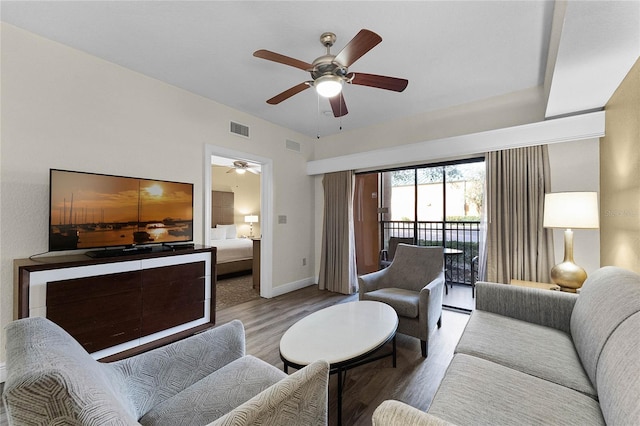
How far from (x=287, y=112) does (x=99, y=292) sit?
9.60 feet

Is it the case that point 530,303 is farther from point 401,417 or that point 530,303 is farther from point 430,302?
point 401,417

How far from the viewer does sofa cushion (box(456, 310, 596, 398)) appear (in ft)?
4.25

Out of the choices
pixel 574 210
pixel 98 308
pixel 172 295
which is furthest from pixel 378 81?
pixel 98 308

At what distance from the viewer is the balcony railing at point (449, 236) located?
402cm

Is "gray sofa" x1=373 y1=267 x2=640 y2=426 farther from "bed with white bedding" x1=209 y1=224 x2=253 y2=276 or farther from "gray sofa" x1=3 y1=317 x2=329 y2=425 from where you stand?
"bed with white bedding" x1=209 y1=224 x2=253 y2=276

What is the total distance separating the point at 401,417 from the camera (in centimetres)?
79

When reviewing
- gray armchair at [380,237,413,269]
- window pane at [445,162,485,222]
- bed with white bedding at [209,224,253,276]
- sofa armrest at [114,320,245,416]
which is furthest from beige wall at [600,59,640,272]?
bed with white bedding at [209,224,253,276]

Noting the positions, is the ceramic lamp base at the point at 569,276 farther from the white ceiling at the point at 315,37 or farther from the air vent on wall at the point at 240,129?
the air vent on wall at the point at 240,129

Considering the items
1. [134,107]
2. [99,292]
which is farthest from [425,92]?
[99,292]

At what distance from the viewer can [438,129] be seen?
3.59 m

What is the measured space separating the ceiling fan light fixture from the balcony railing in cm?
258

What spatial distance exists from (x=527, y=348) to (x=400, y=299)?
106 centimetres

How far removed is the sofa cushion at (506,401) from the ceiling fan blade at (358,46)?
1.92 m

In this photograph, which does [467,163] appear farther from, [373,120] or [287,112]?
[287,112]
